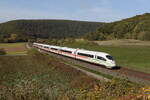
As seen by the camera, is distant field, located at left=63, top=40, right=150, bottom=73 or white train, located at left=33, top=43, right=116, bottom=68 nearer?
white train, located at left=33, top=43, right=116, bottom=68

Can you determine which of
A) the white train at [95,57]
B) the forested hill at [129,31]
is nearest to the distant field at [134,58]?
the white train at [95,57]

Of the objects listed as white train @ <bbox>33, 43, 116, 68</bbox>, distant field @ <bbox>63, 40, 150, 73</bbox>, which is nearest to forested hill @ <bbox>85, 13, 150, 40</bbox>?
distant field @ <bbox>63, 40, 150, 73</bbox>

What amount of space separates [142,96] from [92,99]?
5.04 feet

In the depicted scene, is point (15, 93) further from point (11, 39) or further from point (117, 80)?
point (11, 39)

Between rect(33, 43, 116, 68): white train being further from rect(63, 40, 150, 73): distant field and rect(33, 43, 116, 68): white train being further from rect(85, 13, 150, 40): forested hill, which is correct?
rect(85, 13, 150, 40): forested hill

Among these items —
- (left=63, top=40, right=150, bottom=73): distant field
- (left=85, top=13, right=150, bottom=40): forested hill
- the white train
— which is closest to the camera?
the white train

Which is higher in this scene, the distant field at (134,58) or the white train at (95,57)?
the white train at (95,57)

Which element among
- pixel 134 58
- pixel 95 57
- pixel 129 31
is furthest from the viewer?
pixel 129 31

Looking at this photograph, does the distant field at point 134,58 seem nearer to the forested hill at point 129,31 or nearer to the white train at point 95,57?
the white train at point 95,57

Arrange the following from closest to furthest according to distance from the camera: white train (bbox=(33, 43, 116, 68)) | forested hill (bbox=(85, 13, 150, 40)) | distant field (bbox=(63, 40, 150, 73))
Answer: white train (bbox=(33, 43, 116, 68))
distant field (bbox=(63, 40, 150, 73))
forested hill (bbox=(85, 13, 150, 40))

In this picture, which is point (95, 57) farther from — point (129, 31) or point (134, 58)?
point (129, 31)

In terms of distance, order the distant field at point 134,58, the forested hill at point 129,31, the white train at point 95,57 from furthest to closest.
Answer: the forested hill at point 129,31
the distant field at point 134,58
the white train at point 95,57

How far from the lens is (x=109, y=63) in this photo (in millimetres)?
29453

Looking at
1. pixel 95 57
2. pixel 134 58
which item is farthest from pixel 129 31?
pixel 95 57
